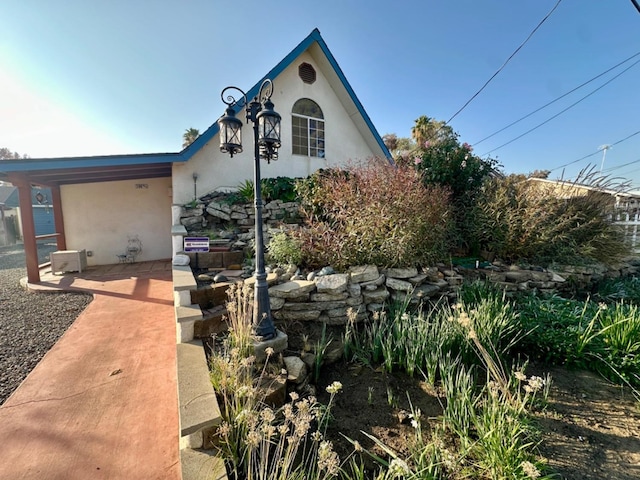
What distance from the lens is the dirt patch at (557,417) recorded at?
181 centimetres

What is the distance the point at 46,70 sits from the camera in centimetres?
516

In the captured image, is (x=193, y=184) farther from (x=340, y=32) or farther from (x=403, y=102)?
(x=403, y=102)

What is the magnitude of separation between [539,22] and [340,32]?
5.03 metres

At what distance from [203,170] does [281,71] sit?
3.46m

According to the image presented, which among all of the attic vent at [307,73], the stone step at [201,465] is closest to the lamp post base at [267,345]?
the stone step at [201,465]

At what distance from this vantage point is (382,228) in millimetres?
3961

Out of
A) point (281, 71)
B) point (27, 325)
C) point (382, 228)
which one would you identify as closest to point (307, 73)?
point (281, 71)

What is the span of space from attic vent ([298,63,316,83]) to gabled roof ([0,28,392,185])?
0.45 meters

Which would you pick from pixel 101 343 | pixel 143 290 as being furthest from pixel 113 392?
pixel 143 290

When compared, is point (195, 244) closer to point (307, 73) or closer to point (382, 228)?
point (382, 228)

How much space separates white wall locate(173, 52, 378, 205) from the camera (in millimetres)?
6543

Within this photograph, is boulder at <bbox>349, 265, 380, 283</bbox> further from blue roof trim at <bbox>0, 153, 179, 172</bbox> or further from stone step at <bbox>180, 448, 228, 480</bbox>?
blue roof trim at <bbox>0, 153, 179, 172</bbox>

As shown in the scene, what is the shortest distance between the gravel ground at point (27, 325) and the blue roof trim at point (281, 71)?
3.56m

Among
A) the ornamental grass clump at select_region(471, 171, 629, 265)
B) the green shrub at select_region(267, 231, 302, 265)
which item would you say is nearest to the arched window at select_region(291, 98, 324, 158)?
the green shrub at select_region(267, 231, 302, 265)
